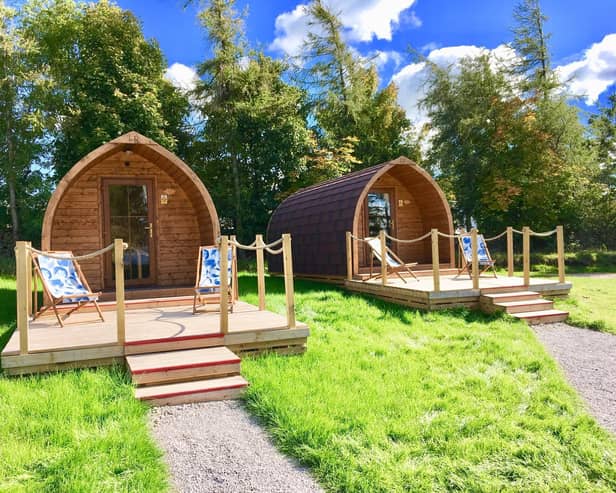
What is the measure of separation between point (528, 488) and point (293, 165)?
14934 mm

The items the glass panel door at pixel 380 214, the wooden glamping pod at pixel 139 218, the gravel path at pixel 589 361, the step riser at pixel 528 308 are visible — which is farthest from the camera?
the glass panel door at pixel 380 214

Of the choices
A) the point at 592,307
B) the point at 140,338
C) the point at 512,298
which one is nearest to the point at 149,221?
the point at 140,338

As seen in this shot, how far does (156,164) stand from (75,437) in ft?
19.5

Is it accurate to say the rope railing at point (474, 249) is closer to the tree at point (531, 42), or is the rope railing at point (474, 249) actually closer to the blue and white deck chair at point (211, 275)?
the blue and white deck chair at point (211, 275)

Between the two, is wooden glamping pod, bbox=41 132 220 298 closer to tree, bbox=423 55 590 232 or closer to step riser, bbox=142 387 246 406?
step riser, bbox=142 387 246 406

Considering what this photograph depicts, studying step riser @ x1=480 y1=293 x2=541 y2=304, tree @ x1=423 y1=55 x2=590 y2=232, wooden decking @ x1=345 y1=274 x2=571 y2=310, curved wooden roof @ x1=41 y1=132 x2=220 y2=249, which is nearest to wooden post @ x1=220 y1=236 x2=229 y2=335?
curved wooden roof @ x1=41 y1=132 x2=220 y2=249

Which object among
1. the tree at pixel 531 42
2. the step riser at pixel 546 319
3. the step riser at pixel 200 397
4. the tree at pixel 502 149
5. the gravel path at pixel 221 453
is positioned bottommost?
the gravel path at pixel 221 453

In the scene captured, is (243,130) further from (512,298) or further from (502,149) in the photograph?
(512,298)

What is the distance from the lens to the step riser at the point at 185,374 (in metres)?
3.89

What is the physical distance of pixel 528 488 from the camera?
8.86 feet

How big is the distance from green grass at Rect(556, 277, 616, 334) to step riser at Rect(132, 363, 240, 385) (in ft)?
16.5

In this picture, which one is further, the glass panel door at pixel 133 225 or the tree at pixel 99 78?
the tree at pixel 99 78

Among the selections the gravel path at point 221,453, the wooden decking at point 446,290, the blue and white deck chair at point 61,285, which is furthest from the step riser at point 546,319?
the blue and white deck chair at point 61,285

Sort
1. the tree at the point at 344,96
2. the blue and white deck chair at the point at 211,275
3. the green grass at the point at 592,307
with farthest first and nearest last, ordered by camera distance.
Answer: the tree at the point at 344,96
the green grass at the point at 592,307
the blue and white deck chair at the point at 211,275
